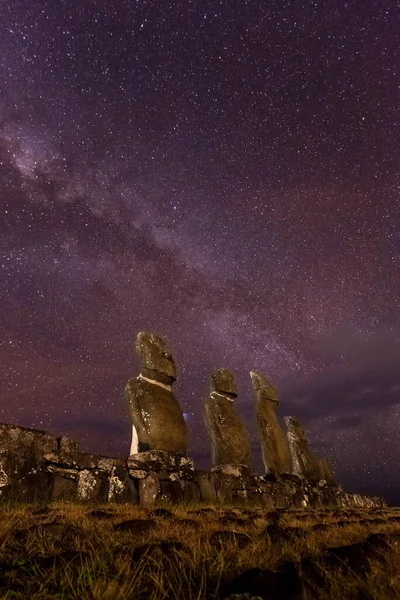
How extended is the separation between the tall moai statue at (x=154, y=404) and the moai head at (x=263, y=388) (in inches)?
204

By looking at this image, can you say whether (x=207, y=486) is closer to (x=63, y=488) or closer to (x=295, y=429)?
(x=63, y=488)

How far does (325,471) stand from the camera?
16.4 metres

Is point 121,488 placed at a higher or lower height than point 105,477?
lower

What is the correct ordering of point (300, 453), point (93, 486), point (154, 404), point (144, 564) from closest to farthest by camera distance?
point (144, 564), point (93, 486), point (154, 404), point (300, 453)

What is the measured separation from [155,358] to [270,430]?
5.65 m

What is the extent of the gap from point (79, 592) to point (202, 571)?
0.57 meters

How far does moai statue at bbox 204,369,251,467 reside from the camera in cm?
1086

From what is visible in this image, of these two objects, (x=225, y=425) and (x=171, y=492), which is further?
(x=225, y=425)

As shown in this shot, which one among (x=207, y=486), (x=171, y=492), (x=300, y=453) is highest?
(x=300, y=453)

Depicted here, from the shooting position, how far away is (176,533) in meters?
2.97

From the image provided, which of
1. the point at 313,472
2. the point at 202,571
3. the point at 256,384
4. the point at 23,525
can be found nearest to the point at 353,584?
the point at 202,571

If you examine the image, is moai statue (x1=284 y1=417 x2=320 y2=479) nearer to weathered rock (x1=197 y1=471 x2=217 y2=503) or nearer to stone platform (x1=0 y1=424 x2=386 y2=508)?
stone platform (x1=0 y1=424 x2=386 y2=508)

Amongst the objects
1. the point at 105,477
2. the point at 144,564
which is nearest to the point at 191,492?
the point at 105,477

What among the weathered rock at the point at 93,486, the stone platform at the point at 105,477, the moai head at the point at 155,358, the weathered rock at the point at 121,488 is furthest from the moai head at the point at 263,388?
the weathered rock at the point at 93,486
